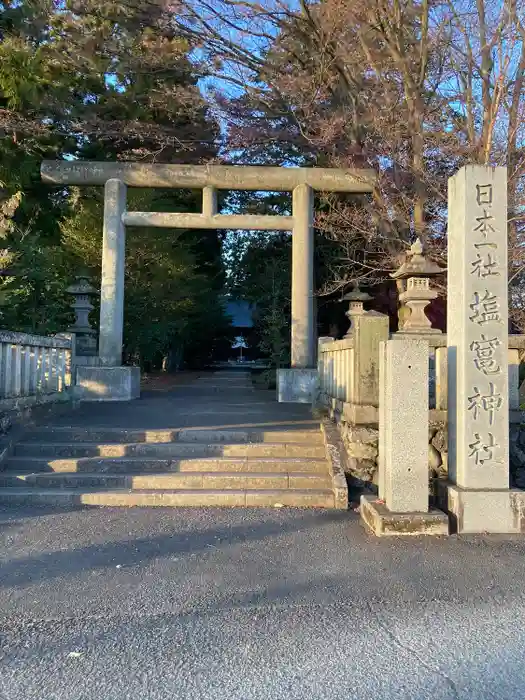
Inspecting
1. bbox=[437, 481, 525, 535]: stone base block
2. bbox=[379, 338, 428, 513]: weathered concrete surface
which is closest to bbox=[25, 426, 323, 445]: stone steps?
bbox=[379, 338, 428, 513]: weathered concrete surface

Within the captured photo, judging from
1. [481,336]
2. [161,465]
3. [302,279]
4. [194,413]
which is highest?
[302,279]

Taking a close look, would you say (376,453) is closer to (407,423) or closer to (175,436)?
(407,423)

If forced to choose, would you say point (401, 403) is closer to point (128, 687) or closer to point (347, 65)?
point (128, 687)

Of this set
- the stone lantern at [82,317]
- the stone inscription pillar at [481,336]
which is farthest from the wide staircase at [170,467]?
the stone lantern at [82,317]

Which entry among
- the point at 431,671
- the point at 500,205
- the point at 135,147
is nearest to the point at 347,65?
the point at 135,147

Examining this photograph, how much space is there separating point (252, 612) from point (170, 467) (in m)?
2.79

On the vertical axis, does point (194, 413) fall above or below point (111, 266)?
below

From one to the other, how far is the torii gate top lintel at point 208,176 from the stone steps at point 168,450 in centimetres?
647

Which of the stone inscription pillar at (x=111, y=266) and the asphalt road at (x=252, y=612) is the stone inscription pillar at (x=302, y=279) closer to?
the stone inscription pillar at (x=111, y=266)

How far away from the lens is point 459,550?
393cm

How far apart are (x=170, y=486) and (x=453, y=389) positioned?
3.04 metres

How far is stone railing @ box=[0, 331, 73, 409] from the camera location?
6273 millimetres

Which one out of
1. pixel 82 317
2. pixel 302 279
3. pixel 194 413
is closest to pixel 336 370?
pixel 194 413

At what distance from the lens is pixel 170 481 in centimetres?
524
